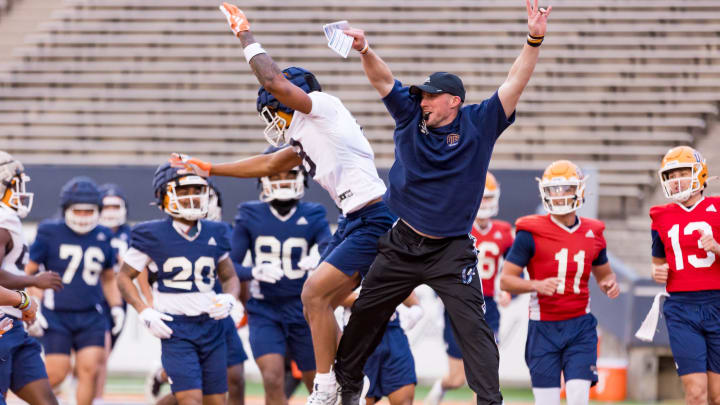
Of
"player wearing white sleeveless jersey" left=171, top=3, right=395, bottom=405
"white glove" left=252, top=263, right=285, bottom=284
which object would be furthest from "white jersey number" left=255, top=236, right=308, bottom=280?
"player wearing white sleeveless jersey" left=171, top=3, right=395, bottom=405

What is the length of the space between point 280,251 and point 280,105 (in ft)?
6.99

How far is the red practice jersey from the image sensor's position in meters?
8.87

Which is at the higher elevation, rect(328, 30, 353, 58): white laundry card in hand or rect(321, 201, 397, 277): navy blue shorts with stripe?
rect(328, 30, 353, 58): white laundry card in hand

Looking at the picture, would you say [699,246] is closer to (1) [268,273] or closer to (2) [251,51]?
(1) [268,273]

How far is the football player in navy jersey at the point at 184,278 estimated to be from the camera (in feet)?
21.3

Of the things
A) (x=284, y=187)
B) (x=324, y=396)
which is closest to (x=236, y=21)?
(x=324, y=396)

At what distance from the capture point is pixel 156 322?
6340 mm

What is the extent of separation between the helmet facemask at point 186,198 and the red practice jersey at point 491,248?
10.1 feet

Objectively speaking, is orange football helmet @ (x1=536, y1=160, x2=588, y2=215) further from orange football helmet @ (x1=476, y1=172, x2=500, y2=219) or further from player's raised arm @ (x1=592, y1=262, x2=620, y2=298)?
orange football helmet @ (x1=476, y1=172, x2=500, y2=219)

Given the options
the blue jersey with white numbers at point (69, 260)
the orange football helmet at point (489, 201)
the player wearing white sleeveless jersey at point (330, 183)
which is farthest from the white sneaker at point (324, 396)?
the orange football helmet at point (489, 201)

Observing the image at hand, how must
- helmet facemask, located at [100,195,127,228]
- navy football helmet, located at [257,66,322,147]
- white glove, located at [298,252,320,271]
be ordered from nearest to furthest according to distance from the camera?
1. navy football helmet, located at [257,66,322,147]
2. white glove, located at [298,252,320,271]
3. helmet facemask, located at [100,195,127,228]

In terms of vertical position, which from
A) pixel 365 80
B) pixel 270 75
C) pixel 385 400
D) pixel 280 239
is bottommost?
pixel 385 400

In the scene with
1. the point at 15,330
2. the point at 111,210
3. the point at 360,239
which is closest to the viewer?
the point at 360,239

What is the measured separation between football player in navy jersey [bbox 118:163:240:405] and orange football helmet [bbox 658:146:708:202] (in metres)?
2.95
